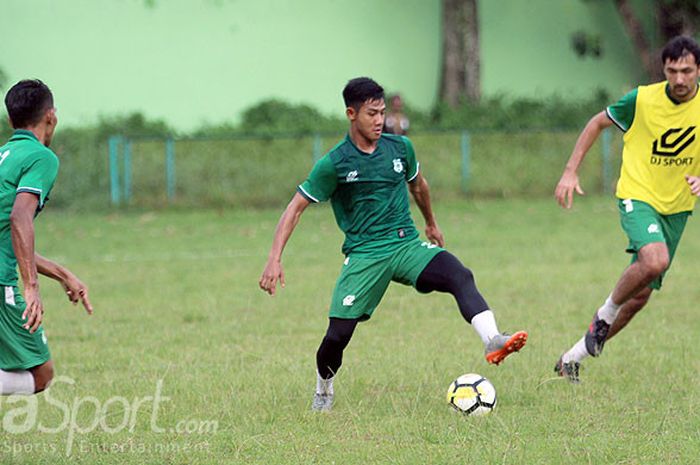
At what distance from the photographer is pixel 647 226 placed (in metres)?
7.30

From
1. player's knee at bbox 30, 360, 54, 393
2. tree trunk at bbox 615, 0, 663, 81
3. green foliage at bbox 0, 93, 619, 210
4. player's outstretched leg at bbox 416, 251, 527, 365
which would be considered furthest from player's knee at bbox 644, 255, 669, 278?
tree trunk at bbox 615, 0, 663, 81

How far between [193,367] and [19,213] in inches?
117

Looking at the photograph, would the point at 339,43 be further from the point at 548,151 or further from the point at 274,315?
the point at 274,315

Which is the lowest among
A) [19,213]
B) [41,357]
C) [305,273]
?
[305,273]

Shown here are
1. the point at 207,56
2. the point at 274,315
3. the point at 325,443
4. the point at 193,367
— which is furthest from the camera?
the point at 207,56

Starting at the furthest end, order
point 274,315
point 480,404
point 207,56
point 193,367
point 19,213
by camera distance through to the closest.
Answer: point 207,56 < point 274,315 < point 193,367 < point 480,404 < point 19,213

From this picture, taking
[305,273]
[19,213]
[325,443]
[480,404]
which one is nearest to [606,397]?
[480,404]

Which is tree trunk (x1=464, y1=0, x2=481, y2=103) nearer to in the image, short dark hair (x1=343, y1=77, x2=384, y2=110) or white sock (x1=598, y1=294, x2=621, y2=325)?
white sock (x1=598, y1=294, x2=621, y2=325)

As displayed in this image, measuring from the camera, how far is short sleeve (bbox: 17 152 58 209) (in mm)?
5625

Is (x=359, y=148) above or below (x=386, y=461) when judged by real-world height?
above

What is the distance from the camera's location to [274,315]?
1081cm

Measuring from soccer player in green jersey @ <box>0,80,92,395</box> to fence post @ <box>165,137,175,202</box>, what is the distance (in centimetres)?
1666

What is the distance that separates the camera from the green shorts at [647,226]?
7262 mm

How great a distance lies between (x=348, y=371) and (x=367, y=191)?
1552 mm
